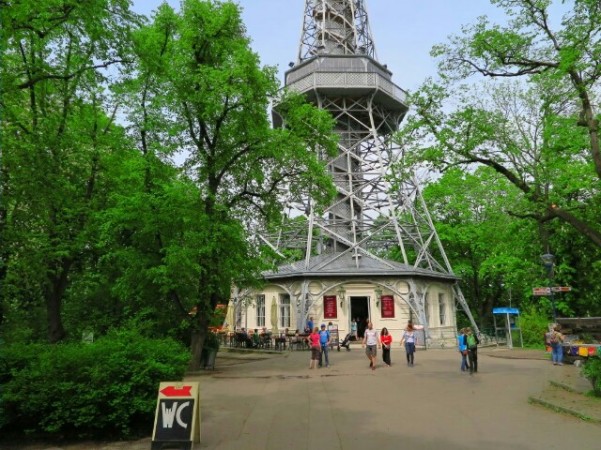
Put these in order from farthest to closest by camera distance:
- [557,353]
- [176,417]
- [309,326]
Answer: [309,326] → [557,353] → [176,417]

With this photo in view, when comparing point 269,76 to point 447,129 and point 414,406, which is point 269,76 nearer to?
point 447,129

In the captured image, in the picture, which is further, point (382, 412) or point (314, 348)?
point (314, 348)

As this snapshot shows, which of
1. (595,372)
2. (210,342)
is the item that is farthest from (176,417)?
(210,342)

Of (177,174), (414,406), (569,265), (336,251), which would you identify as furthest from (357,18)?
(414,406)

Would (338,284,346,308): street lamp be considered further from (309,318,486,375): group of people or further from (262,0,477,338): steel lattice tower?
(309,318,486,375): group of people

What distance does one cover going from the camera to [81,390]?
7.08 m

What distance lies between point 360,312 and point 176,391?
22857mm

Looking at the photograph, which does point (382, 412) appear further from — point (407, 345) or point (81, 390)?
point (407, 345)

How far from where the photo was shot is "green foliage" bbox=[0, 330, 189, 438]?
6988 millimetres

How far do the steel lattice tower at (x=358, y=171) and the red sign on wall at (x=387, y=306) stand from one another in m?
1.96

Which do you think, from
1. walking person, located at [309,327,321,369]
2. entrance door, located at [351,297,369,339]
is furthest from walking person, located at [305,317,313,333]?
walking person, located at [309,327,321,369]

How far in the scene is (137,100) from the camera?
622 inches

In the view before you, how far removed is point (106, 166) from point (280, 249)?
585 inches

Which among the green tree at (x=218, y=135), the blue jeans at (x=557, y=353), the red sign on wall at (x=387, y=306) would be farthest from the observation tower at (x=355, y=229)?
the blue jeans at (x=557, y=353)
